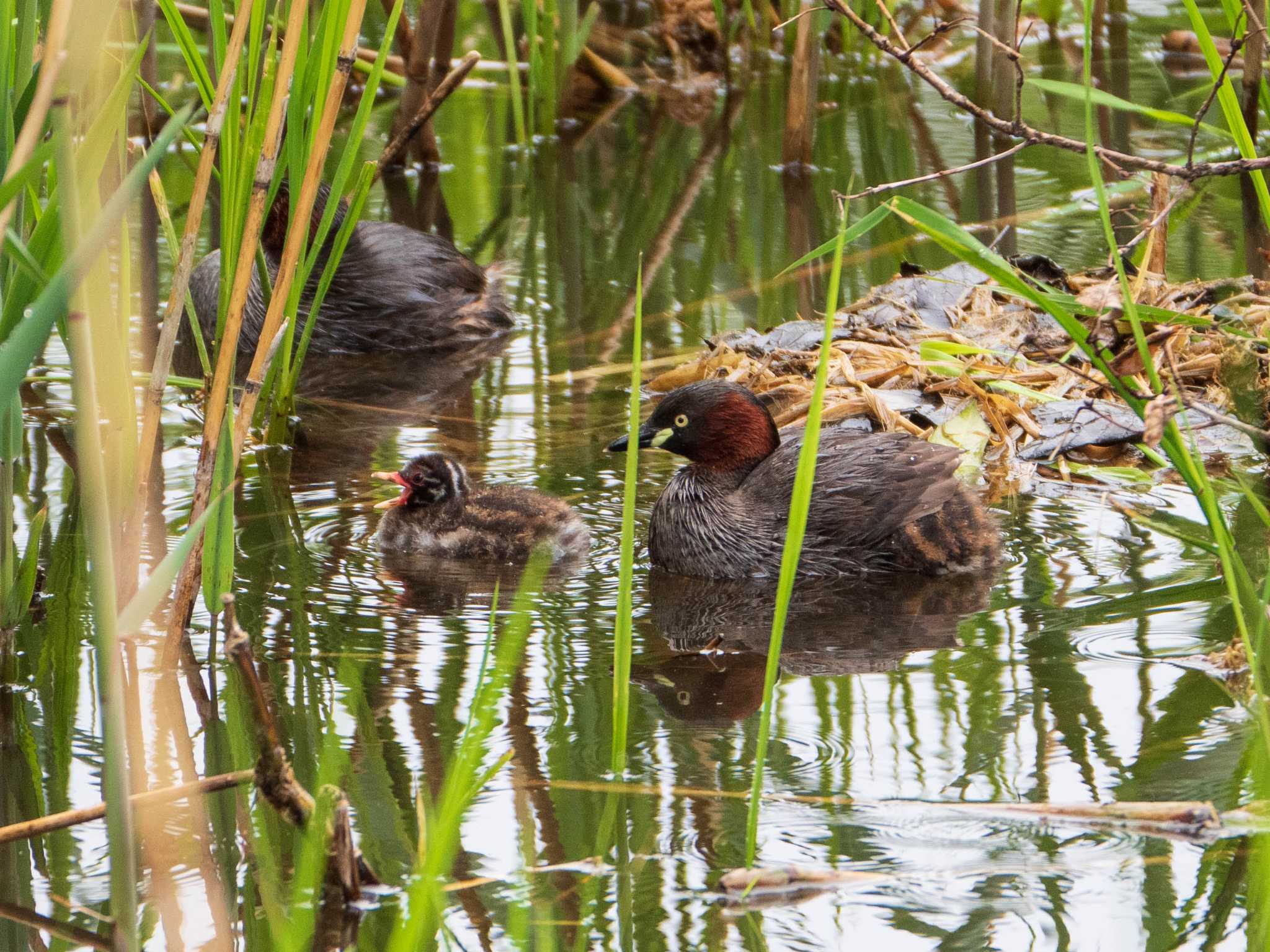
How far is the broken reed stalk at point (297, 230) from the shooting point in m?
3.30

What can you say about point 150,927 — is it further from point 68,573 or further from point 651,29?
point 651,29

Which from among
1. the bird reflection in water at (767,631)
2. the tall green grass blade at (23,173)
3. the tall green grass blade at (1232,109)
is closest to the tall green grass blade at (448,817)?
the tall green grass blade at (23,173)

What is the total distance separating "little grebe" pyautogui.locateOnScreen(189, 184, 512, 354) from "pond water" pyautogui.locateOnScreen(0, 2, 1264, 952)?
1.44 ft

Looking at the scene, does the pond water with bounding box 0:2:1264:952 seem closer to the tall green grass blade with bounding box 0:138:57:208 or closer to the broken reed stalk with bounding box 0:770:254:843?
the broken reed stalk with bounding box 0:770:254:843

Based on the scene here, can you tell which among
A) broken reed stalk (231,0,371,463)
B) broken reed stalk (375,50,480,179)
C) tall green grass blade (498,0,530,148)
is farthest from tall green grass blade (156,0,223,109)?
tall green grass blade (498,0,530,148)

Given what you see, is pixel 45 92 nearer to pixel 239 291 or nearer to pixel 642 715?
pixel 239 291

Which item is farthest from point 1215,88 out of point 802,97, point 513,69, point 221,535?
Answer: point 513,69

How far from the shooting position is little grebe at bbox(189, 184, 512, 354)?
6.62 m

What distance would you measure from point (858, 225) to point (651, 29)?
8465mm

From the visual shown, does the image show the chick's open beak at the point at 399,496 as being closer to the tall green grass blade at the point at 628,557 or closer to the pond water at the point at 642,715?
the pond water at the point at 642,715

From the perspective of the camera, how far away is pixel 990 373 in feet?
17.7

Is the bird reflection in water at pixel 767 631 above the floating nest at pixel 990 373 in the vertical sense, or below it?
below

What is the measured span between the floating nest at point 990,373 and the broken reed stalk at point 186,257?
240 centimetres

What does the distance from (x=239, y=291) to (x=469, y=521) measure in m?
1.41
